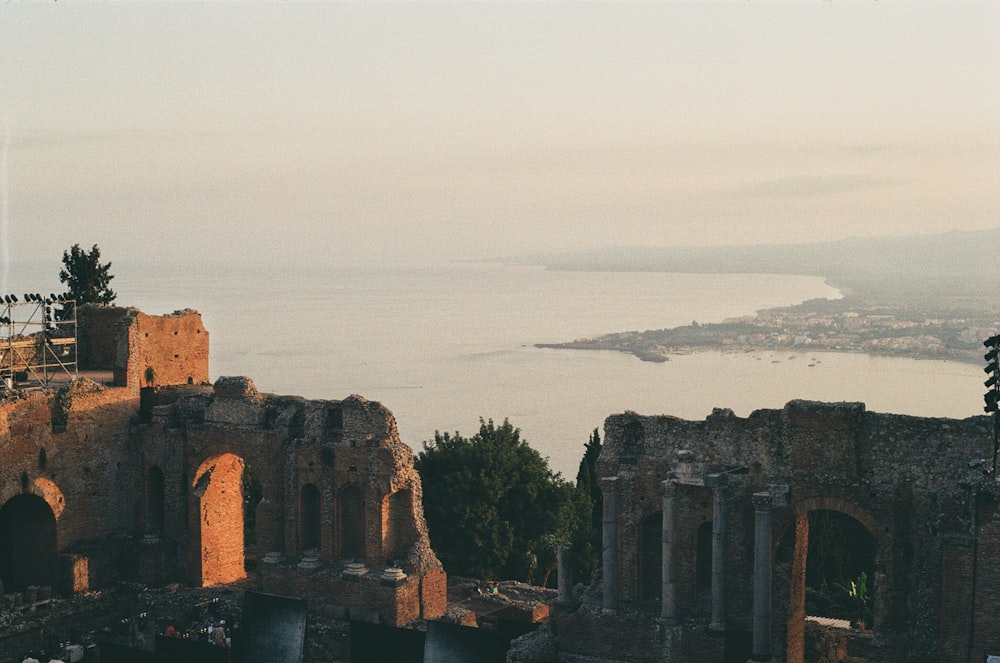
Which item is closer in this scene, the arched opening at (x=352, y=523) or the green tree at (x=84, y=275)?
the arched opening at (x=352, y=523)

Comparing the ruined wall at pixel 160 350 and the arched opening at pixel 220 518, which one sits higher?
the ruined wall at pixel 160 350

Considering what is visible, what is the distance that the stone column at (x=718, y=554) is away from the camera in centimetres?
2519

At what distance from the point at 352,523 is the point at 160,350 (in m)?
8.35

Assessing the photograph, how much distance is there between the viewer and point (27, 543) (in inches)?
1264

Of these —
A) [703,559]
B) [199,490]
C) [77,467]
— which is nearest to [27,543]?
[77,467]

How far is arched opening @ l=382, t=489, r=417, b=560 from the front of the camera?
30.3 m

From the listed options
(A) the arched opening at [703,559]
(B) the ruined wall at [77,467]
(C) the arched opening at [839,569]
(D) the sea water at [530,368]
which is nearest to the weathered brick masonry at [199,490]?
(B) the ruined wall at [77,467]

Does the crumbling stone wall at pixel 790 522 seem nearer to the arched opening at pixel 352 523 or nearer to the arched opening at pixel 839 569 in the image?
the arched opening at pixel 839 569

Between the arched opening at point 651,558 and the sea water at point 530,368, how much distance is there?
110 feet

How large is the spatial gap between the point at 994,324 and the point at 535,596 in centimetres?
5804

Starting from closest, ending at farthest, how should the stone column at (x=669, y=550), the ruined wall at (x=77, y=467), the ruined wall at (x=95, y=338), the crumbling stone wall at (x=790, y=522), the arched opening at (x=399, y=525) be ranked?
1. the crumbling stone wall at (x=790, y=522)
2. the stone column at (x=669, y=550)
3. the arched opening at (x=399, y=525)
4. the ruined wall at (x=77, y=467)
5. the ruined wall at (x=95, y=338)

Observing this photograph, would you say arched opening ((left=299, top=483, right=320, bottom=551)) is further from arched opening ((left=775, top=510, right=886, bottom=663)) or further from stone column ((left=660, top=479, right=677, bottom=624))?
arched opening ((left=775, top=510, right=886, bottom=663))

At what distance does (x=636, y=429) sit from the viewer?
2730cm

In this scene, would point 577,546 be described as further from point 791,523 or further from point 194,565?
point 791,523
